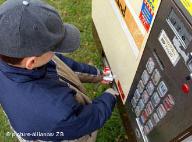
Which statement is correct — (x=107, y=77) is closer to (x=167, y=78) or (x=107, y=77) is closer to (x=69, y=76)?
(x=69, y=76)

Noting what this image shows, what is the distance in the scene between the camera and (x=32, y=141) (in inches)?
69.7

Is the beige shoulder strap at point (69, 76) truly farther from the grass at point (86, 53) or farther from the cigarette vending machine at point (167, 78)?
the grass at point (86, 53)

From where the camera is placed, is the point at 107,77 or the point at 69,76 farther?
the point at 107,77

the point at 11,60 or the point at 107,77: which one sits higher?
the point at 107,77

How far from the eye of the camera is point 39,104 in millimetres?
1562

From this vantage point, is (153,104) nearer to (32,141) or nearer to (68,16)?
(32,141)

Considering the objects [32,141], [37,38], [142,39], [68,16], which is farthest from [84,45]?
[37,38]

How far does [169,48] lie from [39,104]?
27.1 inches

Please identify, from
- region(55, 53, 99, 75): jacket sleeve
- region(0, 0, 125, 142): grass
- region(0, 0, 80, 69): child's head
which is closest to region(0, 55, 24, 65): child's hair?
region(0, 0, 80, 69): child's head

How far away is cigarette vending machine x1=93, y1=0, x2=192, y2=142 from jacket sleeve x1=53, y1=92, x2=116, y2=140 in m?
0.28

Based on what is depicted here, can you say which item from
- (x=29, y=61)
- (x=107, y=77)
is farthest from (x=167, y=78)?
(x=107, y=77)

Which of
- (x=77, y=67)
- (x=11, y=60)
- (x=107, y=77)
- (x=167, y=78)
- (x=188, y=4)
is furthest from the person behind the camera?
(x=107, y=77)

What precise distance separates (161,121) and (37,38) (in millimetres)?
899

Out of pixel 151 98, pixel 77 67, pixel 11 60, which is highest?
pixel 77 67
